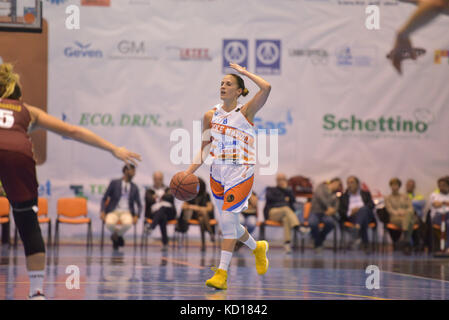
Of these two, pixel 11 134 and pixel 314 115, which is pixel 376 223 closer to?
pixel 314 115

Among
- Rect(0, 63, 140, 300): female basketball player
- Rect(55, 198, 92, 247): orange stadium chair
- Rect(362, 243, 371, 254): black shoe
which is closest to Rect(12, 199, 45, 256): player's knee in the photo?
Rect(0, 63, 140, 300): female basketball player

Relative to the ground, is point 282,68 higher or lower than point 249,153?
higher

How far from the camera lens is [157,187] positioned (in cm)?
1446

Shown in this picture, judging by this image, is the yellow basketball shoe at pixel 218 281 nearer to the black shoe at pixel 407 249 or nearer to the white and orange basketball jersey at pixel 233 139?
the white and orange basketball jersey at pixel 233 139

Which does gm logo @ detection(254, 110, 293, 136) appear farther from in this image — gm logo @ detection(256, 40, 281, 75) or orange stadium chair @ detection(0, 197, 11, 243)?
orange stadium chair @ detection(0, 197, 11, 243)

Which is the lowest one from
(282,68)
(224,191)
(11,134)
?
(224,191)

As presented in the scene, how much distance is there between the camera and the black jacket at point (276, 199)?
14352 millimetres

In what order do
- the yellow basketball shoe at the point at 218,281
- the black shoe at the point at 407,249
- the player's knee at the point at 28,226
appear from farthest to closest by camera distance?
the black shoe at the point at 407,249 < the yellow basketball shoe at the point at 218,281 < the player's knee at the point at 28,226

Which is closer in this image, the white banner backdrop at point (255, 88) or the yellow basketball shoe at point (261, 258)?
the yellow basketball shoe at point (261, 258)

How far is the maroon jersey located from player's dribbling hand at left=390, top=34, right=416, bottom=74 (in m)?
12.7

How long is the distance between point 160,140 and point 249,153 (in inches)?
340

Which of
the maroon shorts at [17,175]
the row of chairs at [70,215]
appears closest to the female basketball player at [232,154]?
the maroon shorts at [17,175]
